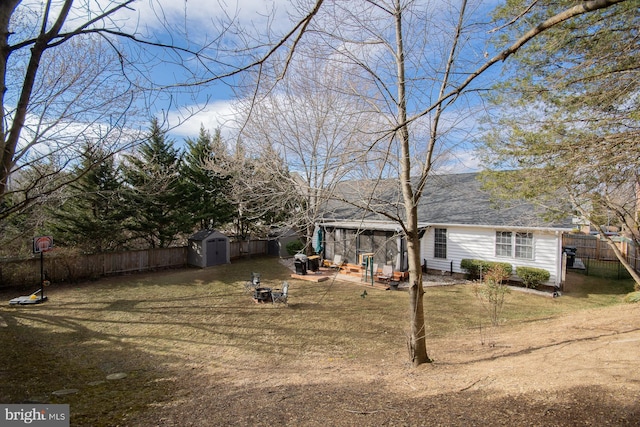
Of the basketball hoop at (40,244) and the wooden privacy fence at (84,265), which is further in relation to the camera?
the wooden privacy fence at (84,265)

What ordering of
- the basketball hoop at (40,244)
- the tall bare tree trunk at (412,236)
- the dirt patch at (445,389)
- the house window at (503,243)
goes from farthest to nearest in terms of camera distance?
the house window at (503,243), the basketball hoop at (40,244), the tall bare tree trunk at (412,236), the dirt patch at (445,389)

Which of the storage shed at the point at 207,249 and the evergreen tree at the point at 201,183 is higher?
the evergreen tree at the point at 201,183

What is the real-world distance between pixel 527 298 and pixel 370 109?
9897 mm

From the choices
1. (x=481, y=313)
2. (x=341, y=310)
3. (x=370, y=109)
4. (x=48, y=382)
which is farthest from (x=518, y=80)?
(x=48, y=382)

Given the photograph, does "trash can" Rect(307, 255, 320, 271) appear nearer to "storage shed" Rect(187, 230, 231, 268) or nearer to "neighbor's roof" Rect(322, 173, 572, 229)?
"neighbor's roof" Rect(322, 173, 572, 229)

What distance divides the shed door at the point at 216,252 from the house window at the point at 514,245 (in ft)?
45.9

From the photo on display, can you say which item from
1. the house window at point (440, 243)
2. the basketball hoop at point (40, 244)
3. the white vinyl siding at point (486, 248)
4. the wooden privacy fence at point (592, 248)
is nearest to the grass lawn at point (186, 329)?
the white vinyl siding at point (486, 248)

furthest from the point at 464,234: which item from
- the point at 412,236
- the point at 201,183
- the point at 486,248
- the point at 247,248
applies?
the point at 201,183

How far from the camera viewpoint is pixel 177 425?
144 inches

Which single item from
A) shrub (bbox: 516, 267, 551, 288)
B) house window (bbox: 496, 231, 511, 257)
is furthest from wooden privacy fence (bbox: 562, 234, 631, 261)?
shrub (bbox: 516, 267, 551, 288)

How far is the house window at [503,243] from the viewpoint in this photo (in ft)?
44.1

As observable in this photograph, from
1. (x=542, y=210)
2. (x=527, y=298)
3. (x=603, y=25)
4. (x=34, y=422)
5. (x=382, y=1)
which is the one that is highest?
(x=382, y=1)

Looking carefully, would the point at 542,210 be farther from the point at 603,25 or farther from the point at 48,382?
the point at 48,382

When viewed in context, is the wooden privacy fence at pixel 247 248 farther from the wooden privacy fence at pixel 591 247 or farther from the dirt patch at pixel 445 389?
the wooden privacy fence at pixel 591 247
